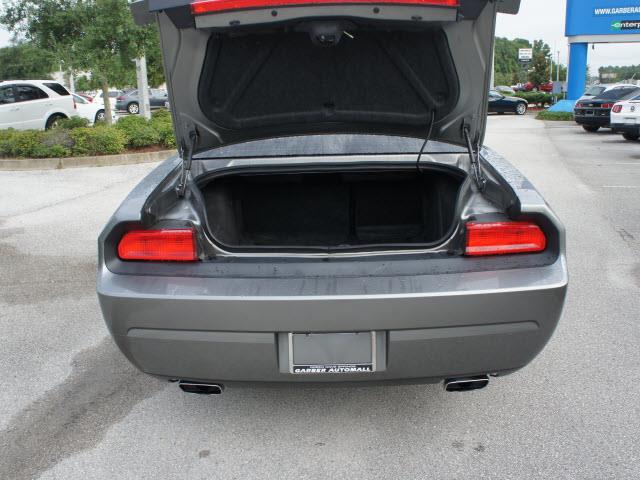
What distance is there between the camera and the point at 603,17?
24.5m

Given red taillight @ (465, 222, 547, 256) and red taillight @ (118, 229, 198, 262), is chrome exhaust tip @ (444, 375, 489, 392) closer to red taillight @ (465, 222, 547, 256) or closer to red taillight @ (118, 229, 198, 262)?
red taillight @ (465, 222, 547, 256)

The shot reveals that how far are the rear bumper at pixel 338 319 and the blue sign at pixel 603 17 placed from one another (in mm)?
25780

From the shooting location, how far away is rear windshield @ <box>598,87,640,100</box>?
18.6 meters

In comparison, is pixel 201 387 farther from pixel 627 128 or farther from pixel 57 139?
pixel 627 128

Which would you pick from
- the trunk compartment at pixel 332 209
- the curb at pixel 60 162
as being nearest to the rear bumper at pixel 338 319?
the trunk compartment at pixel 332 209

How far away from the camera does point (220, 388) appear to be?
99.3 inches

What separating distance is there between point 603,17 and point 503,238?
2609cm

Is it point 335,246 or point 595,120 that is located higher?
point 335,246

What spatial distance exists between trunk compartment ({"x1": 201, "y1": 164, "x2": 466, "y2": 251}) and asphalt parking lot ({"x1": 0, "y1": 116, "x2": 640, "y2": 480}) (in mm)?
974

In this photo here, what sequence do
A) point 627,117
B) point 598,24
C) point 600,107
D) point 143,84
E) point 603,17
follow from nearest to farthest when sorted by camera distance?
point 627,117 < point 143,84 < point 600,107 < point 603,17 < point 598,24

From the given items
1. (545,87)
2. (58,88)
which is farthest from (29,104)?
(545,87)

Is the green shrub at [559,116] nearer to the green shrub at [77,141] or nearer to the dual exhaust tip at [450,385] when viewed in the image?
the green shrub at [77,141]

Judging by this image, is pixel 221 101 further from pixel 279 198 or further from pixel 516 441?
pixel 516 441

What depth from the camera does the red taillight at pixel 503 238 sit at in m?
2.46
